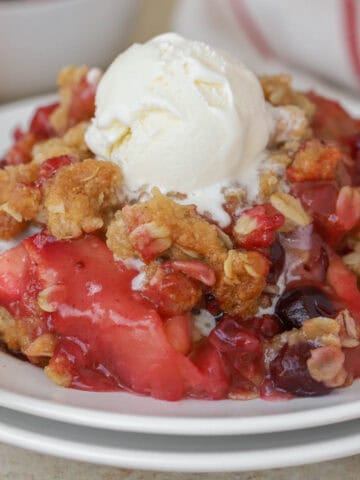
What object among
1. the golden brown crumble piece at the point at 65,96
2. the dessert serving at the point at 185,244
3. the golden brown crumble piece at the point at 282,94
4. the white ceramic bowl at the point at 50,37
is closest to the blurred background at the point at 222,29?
the white ceramic bowl at the point at 50,37

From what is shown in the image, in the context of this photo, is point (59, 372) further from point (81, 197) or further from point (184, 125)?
point (184, 125)

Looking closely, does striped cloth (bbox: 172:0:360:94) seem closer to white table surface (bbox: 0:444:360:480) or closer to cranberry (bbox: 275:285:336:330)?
cranberry (bbox: 275:285:336:330)

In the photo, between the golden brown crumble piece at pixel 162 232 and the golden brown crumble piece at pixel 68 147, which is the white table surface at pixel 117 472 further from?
the golden brown crumble piece at pixel 68 147

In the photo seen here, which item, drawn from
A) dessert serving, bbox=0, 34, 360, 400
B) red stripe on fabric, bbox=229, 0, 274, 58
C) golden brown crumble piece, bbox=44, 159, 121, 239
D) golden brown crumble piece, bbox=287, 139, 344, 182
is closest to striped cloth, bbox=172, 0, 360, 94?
red stripe on fabric, bbox=229, 0, 274, 58

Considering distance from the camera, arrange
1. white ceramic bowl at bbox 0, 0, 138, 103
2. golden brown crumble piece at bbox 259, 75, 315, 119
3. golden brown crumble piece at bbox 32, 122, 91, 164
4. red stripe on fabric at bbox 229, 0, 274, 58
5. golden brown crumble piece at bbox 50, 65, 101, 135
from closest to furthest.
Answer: golden brown crumble piece at bbox 32, 122, 91, 164 → golden brown crumble piece at bbox 259, 75, 315, 119 → golden brown crumble piece at bbox 50, 65, 101, 135 → white ceramic bowl at bbox 0, 0, 138, 103 → red stripe on fabric at bbox 229, 0, 274, 58

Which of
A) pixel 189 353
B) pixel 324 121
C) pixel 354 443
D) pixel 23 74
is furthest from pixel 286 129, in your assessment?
pixel 23 74

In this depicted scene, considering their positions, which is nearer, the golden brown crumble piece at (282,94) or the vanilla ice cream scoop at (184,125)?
the vanilla ice cream scoop at (184,125)
